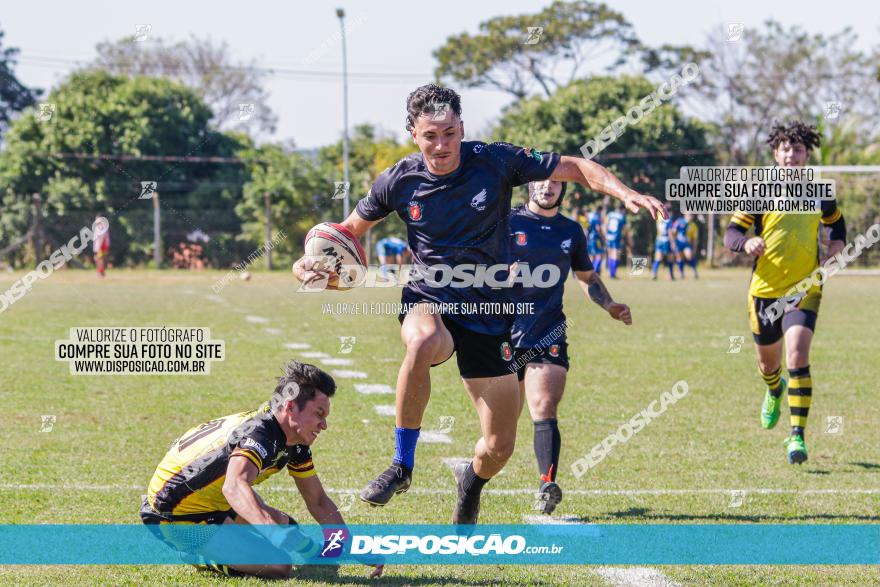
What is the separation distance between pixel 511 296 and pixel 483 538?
4.67 ft

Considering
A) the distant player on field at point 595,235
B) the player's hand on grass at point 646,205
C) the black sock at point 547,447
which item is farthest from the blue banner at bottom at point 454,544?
the distant player on field at point 595,235

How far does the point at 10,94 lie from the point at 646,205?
196 feet

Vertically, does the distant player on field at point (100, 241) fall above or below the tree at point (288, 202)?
below

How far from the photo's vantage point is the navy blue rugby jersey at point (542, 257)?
7.45 meters

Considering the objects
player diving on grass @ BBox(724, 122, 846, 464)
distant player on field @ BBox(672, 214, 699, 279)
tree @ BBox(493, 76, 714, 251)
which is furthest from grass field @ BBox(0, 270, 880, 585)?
tree @ BBox(493, 76, 714, 251)

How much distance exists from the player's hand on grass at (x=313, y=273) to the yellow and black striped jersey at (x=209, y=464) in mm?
715

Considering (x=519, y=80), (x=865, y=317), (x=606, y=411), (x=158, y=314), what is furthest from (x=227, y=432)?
(x=519, y=80)

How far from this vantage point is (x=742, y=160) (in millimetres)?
46469

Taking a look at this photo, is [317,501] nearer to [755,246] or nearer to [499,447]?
[499,447]

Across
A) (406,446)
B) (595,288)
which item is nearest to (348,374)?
(595,288)

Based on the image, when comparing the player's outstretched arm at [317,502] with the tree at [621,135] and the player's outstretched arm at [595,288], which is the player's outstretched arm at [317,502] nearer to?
the player's outstretched arm at [595,288]

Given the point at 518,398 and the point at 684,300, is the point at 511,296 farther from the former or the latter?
the point at 684,300

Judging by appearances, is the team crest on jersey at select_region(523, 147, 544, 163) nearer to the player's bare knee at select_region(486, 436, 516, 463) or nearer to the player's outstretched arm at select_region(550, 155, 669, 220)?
the player's outstretched arm at select_region(550, 155, 669, 220)

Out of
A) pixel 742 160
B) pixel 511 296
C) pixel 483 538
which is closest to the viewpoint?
pixel 483 538
